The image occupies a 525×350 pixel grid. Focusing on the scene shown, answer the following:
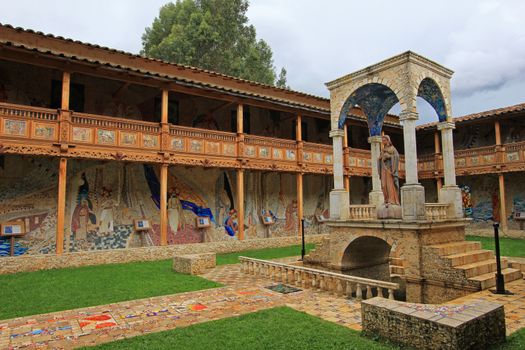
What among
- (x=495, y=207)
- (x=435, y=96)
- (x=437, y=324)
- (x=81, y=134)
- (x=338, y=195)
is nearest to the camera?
(x=437, y=324)

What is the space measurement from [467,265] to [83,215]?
13.5m

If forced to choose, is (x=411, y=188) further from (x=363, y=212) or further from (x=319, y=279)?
(x=319, y=279)

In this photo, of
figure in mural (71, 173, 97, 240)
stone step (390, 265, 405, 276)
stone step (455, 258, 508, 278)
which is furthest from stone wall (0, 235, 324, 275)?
stone step (455, 258, 508, 278)

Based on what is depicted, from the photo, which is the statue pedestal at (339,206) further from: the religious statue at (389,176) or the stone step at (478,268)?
the stone step at (478,268)

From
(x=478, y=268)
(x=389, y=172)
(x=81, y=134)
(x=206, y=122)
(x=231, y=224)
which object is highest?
(x=206, y=122)

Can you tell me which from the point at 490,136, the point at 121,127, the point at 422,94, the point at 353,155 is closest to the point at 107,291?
the point at 121,127

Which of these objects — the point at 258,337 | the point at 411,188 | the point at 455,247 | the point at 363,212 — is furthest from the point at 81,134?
the point at 455,247

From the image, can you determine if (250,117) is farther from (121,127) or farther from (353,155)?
(121,127)

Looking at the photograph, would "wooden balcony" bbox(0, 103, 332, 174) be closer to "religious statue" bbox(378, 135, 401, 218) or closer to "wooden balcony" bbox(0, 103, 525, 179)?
"wooden balcony" bbox(0, 103, 525, 179)

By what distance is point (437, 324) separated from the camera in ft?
14.5

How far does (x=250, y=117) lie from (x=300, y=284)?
12693 millimetres

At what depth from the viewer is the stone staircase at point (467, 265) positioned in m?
8.37

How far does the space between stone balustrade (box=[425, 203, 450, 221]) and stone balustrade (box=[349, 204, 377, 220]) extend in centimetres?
152

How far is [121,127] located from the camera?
14016mm
